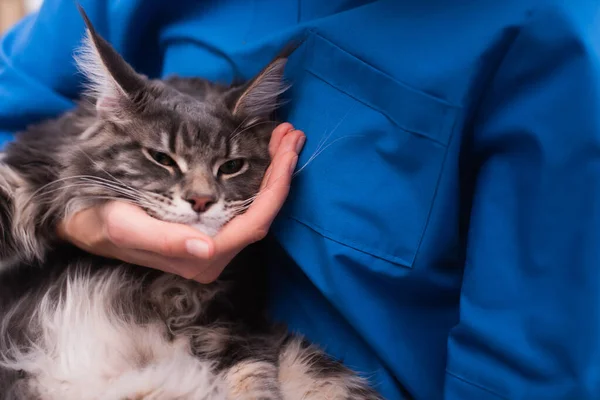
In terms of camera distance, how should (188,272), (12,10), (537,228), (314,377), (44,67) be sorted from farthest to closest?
(12,10) → (44,67) → (314,377) → (188,272) → (537,228)

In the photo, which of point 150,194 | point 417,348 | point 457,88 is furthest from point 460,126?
point 150,194

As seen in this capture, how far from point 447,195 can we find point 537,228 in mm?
147

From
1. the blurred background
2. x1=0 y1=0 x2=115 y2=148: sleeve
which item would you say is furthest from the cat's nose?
the blurred background

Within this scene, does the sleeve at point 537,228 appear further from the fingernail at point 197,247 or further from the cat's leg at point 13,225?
the cat's leg at point 13,225

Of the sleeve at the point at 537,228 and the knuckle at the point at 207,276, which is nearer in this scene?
the sleeve at the point at 537,228

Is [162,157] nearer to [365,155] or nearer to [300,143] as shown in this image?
[300,143]

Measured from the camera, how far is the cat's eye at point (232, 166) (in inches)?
42.6

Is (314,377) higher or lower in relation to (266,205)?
lower

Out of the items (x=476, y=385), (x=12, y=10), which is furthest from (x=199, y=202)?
(x=12, y=10)

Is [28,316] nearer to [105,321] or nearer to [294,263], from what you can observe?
[105,321]

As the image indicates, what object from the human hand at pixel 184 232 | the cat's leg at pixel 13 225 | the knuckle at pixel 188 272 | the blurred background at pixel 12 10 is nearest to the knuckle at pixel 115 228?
the human hand at pixel 184 232

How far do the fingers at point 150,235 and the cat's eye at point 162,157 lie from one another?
13 cm

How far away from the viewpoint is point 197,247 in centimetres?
82

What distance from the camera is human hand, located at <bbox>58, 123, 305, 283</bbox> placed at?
0.85 meters
